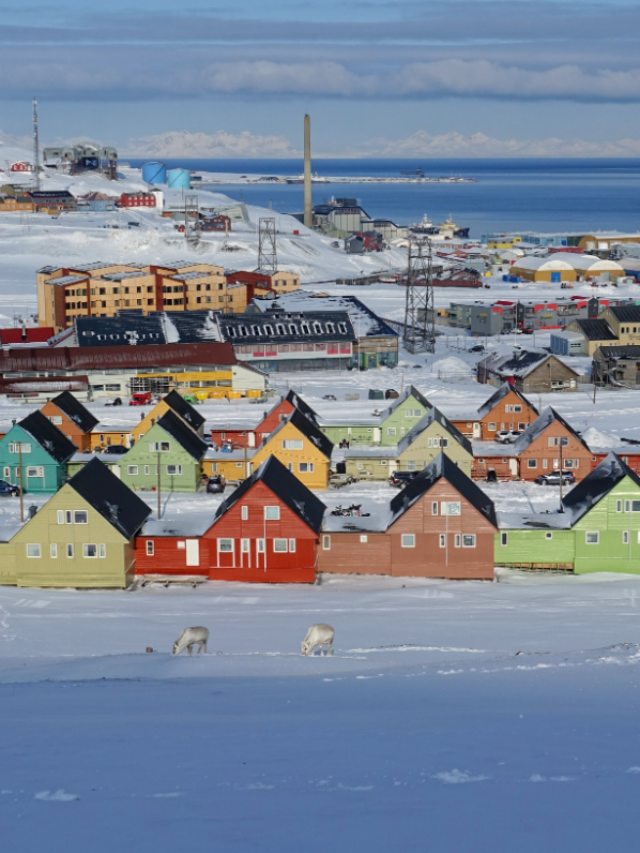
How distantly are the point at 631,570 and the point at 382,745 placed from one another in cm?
1627

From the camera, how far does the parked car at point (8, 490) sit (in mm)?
36094

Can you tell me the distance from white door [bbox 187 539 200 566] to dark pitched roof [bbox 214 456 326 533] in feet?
2.74

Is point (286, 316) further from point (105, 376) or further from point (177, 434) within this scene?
point (177, 434)

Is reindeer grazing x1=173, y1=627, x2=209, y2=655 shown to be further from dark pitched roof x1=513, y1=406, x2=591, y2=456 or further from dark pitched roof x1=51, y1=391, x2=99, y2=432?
dark pitched roof x1=51, y1=391, x2=99, y2=432

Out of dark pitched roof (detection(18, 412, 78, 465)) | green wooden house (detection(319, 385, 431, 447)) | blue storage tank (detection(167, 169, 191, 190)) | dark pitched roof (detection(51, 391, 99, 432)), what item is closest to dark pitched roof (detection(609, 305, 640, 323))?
green wooden house (detection(319, 385, 431, 447))

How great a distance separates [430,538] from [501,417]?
53.5ft

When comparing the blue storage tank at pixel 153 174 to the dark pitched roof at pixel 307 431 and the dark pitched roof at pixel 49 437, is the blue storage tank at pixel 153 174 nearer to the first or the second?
the dark pitched roof at pixel 49 437

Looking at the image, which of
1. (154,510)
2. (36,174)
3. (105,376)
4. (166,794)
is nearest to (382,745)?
(166,794)

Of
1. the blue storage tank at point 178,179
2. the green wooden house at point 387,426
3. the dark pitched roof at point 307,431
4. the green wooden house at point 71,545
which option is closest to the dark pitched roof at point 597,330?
the green wooden house at point 387,426

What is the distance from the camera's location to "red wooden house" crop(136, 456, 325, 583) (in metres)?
27.7

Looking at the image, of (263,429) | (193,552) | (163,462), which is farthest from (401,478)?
(193,552)

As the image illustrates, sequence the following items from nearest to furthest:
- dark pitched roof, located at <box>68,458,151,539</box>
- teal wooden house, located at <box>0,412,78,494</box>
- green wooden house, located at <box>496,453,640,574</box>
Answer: dark pitched roof, located at <box>68,458,151,539</box>
green wooden house, located at <box>496,453,640,574</box>
teal wooden house, located at <box>0,412,78,494</box>

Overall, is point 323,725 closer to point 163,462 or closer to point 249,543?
point 249,543

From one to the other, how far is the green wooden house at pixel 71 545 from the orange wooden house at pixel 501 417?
65.1 ft
